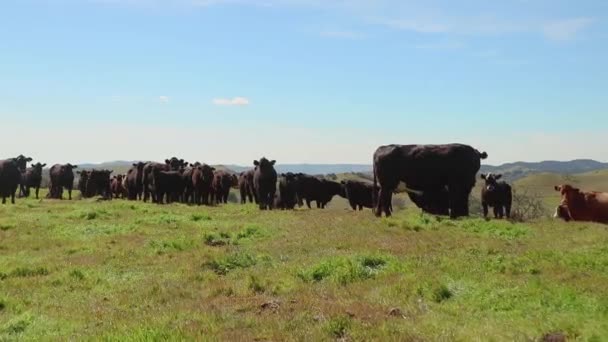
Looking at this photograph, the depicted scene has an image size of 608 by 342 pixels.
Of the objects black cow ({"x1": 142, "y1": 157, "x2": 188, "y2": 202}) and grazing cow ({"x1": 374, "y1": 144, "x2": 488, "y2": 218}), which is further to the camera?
black cow ({"x1": 142, "y1": 157, "x2": 188, "y2": 202})

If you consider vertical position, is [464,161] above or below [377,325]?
above

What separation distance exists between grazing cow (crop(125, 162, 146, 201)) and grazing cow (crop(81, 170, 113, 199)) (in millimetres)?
6424

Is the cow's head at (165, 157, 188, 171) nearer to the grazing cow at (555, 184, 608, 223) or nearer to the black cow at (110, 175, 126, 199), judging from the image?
the black cow at (110, 175, 126, 199)

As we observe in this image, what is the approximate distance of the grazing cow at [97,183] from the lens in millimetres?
53438

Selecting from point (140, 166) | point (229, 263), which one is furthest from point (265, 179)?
point (229, 263)

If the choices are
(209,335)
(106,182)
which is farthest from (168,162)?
(209,335)

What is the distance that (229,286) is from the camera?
13.1 m

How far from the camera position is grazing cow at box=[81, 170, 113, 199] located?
175ft

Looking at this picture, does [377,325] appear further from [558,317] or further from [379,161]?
[379,161]

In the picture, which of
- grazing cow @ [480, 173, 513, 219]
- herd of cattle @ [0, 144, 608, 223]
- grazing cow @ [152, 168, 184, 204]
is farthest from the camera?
grazing cow @ [152, 168, 184, 204]

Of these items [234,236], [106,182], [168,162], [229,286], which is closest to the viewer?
[229,286]

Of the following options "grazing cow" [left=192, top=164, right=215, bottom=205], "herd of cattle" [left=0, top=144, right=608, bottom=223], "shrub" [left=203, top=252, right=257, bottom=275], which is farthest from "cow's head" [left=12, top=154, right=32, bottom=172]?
"shrub" [left=203, top=252, right=257, bottom=275]

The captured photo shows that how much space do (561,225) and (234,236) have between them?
39.0 ft

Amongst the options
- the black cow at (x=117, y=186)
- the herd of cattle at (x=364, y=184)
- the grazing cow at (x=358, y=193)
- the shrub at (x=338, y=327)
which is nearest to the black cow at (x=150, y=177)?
the herd of cattle at (x=364, y=184)
